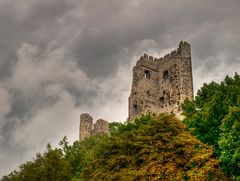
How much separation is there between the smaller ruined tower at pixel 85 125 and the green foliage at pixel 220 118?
130ft

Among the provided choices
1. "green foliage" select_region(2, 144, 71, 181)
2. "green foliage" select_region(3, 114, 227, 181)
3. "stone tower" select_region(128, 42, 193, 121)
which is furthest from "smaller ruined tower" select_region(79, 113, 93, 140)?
"green foliage" select_region(3, 114, 227, 181)

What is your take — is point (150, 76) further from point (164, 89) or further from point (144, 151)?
point (144, 151)

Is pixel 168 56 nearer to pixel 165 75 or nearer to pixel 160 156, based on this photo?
pixel 165 75

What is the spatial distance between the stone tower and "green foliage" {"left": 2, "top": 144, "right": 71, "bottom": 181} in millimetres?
23359

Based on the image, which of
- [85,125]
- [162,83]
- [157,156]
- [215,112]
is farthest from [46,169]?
[85,125]

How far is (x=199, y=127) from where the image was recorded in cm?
3509

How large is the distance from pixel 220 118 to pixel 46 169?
14.8 metres

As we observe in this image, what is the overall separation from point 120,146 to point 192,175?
637cm

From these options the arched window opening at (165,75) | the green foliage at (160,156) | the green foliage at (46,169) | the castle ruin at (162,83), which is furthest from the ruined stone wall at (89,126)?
the green foliage at (160,156)

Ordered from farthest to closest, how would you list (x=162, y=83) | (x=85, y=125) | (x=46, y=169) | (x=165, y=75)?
1. (x=85, y=125)
2. (x=165, y=75)
3. (x=162, y=83)
4. (x=46, y=169)

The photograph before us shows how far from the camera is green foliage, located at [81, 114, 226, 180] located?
28359 millimetres

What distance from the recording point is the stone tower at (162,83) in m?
59.8

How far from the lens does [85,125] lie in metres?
77.6

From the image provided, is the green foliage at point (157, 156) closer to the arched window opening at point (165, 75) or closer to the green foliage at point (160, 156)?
the green foliage at point (160, 156)
